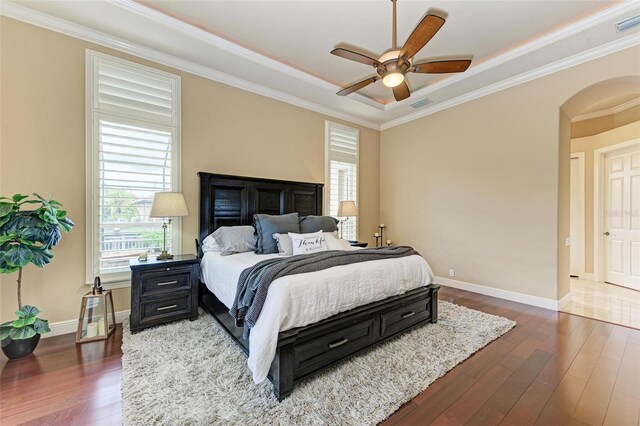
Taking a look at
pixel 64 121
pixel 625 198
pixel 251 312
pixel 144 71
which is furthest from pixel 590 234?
pixel 64 121

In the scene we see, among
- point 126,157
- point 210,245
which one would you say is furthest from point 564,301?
point 126,157

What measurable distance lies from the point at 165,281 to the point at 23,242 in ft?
3.79

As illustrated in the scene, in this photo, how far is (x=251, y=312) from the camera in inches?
75.5


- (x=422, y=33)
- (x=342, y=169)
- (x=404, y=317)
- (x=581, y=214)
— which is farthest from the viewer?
(x=342, y=169)

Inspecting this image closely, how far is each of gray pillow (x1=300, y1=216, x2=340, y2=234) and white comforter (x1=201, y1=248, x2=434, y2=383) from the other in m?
1.08

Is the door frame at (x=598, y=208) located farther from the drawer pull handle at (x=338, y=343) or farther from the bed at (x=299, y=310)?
the drawer pull handle at (x=338, y=343)

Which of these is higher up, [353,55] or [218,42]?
[218,42]

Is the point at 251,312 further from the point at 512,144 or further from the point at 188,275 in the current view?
the point at 512,144

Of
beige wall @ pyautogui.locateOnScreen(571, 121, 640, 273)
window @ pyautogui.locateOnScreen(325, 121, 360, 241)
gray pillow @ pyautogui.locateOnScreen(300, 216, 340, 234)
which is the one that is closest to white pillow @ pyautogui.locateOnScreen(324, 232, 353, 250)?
gray pillow @ pyautogui.locateOnScreen(300, 216, 340, 234)

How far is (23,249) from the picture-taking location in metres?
2.22

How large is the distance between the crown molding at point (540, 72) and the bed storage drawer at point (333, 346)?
12.9 feet

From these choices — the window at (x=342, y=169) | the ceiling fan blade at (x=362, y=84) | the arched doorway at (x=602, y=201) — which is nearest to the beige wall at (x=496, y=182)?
the arched doorway at (x=602, y=201)

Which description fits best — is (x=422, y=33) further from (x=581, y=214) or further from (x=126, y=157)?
(x=581, y=214)

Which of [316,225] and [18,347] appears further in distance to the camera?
[316,225]
